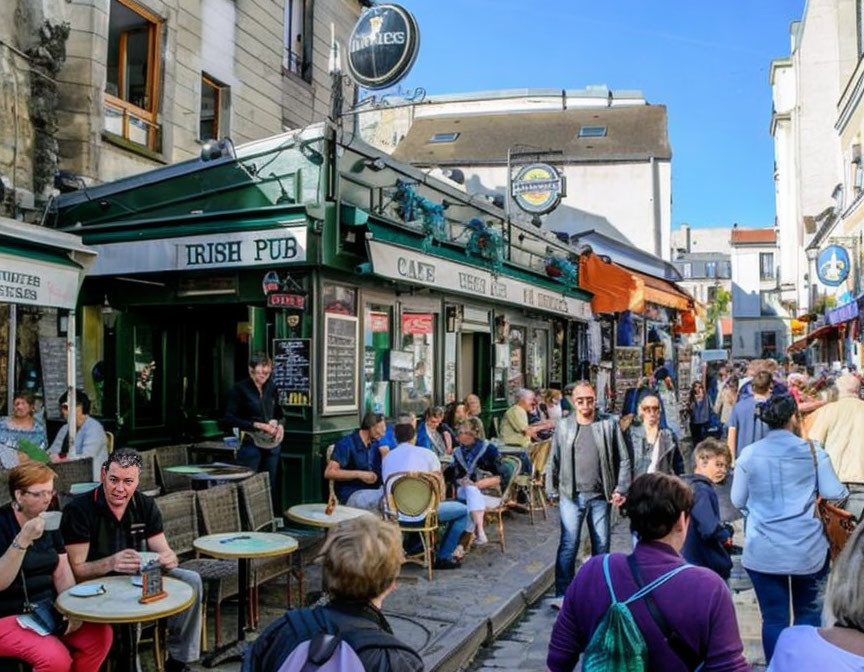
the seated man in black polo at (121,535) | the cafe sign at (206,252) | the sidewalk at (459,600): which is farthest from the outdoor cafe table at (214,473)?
the seated man in black polo at (121,535)

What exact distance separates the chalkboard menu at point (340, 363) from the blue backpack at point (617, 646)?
641cm

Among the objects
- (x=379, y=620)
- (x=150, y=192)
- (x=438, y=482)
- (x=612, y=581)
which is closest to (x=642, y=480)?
(x=612, y=581)

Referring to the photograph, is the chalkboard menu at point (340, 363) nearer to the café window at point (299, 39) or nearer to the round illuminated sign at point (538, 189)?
the round illuminated sign at point (538, 189)

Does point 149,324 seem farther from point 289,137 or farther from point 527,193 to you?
point 527,193

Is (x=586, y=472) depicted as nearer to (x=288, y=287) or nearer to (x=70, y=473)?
(x=288, y=287)

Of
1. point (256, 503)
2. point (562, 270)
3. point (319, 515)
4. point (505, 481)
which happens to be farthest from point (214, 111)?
point (319, 515)

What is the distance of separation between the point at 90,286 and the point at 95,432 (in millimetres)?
2948

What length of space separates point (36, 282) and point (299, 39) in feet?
35.7

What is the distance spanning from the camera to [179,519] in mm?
5758

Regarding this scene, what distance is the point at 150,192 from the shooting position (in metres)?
9.85

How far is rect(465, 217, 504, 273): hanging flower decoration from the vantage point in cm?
1196

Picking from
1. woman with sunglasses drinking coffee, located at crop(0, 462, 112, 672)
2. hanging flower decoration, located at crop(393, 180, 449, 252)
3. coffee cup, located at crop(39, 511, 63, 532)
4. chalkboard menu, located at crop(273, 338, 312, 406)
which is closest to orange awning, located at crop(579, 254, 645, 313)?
hanging flower decoration, located at crop(393, 180, 449, 252)

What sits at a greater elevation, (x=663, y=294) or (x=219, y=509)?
(x=663, y=294)

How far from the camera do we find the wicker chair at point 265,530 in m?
5.84
